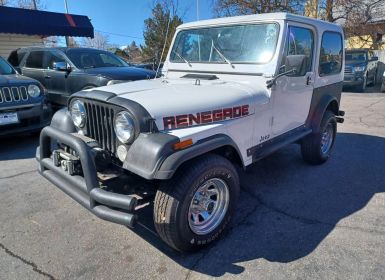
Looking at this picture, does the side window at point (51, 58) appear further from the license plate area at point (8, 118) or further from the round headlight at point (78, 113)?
the round headlight at point (78, 113)

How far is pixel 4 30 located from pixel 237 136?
12439mm

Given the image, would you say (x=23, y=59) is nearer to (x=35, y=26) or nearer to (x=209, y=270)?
(x=35, y=26)

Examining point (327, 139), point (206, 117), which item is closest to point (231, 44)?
point (206, 117)

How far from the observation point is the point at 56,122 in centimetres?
334

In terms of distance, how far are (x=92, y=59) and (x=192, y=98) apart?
5655mm

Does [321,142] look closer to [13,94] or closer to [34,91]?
[34,91]

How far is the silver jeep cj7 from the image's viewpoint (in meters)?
2.43

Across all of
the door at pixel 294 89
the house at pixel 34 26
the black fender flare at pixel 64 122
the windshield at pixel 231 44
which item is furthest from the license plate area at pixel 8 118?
the house at pixel 34 26

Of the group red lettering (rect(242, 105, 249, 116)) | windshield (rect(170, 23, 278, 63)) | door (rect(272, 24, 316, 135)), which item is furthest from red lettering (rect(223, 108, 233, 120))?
windshield (rect(170, 23, 278, 63))

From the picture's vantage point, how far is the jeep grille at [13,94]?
5.20m

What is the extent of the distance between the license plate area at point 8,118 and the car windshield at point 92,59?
7.83 ft

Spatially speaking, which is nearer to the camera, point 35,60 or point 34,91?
point 34,91

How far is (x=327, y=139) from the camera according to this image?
5.04m

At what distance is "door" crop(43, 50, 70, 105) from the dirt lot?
3.25 m
